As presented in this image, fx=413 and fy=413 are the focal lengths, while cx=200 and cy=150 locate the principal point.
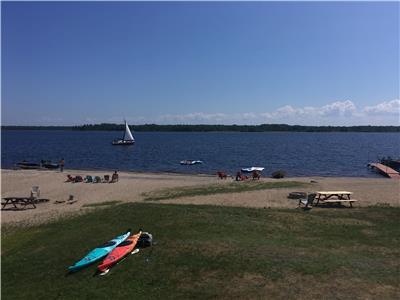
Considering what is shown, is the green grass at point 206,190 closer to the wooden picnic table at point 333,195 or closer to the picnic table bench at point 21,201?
the wooden picnic table at point 333,195

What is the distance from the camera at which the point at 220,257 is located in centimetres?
1389

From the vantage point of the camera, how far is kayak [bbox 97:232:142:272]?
1384cm

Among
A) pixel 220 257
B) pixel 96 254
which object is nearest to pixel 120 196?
pixel 96 254

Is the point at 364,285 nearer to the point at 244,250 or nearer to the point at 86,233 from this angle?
the point at 244,250

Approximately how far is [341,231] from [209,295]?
29.4 feet

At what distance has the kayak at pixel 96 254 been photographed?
1427 cm

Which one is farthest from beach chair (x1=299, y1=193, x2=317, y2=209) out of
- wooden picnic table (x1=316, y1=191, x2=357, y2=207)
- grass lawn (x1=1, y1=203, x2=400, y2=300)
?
grass lawn (x1=1, y1=203, x2=400, y2=300)

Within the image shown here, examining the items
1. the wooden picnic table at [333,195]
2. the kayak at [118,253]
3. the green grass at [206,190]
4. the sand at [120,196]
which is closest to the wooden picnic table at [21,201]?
the sand at [120,196]

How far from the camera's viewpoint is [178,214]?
2056cm

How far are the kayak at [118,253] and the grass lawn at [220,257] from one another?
13.7 inches

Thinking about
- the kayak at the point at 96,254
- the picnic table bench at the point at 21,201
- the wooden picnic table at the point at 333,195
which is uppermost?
the wooden picnic table at the point at 333,195

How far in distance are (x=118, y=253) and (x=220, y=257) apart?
3.66 meters

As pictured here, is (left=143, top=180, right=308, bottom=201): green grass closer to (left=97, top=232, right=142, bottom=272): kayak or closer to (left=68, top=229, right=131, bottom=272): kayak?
(left=68, top=229, right=131, bottom=272): kayak

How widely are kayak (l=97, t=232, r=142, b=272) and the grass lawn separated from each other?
1.14ft
